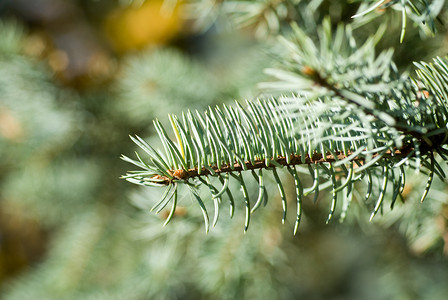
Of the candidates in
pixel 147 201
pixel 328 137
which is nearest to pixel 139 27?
pixel 147 201

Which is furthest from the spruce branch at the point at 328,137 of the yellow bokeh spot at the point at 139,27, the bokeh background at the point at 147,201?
the yellow bokeh spot at the point at 139,27

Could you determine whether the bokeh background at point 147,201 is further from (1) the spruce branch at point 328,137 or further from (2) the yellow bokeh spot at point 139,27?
(2) the yellow bokeh spot at point 139,27

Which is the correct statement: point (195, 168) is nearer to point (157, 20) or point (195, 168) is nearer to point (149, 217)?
point (149, 217)

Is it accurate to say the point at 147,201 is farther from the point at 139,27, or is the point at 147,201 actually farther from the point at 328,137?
the point at 139,27

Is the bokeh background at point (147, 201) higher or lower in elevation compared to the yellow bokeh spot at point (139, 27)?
lower

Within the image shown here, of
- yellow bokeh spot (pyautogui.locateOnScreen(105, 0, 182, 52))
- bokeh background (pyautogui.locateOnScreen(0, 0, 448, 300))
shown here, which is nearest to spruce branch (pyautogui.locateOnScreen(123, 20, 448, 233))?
bokeh background (pyautogui.locateOnScreen(0, 0, 448, 300))

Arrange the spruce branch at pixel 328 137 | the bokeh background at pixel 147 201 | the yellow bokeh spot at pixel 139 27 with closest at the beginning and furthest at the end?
the spruce branch at pixel 328 137, the bokeh background at pixel 147 201, the yellow bokeh spot at pixel 139 27

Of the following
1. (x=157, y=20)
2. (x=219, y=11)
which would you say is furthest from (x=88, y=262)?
(x=157, y=20)
